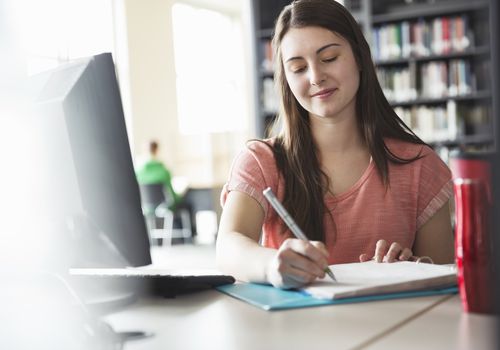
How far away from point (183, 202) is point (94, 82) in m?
6.27

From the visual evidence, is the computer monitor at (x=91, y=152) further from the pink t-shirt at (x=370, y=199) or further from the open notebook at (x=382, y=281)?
the pink t-shirt at (x=370, y=199)

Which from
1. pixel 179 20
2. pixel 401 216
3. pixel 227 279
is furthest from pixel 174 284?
pixel 179 20

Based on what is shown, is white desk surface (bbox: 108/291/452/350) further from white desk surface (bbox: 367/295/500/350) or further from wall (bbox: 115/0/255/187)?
wall (bbox: 115/0/255/187)

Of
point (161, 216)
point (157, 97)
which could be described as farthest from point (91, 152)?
point (157, 97)

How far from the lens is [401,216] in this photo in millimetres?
1433

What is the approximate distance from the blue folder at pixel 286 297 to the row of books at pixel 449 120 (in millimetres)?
3617

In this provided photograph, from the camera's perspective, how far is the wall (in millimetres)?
7973

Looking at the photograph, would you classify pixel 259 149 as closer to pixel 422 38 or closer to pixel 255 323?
pixel 255 323

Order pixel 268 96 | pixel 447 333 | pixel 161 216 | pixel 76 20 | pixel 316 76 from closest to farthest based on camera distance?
1. pixel 447 333
2. pixel 316 76
3. pixel 268 96
4. pixel 76 20
5. pixel 161 216

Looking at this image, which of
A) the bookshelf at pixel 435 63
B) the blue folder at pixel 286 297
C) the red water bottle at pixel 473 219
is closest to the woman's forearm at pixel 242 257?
the blue folder at pixel 286 297

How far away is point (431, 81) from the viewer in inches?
179

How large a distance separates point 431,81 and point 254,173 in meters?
3.42

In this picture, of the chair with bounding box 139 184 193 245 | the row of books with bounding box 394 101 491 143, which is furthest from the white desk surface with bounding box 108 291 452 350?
the chair with bounding box 139 184 193 245

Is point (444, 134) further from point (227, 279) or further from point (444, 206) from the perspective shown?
point (227, 279)
